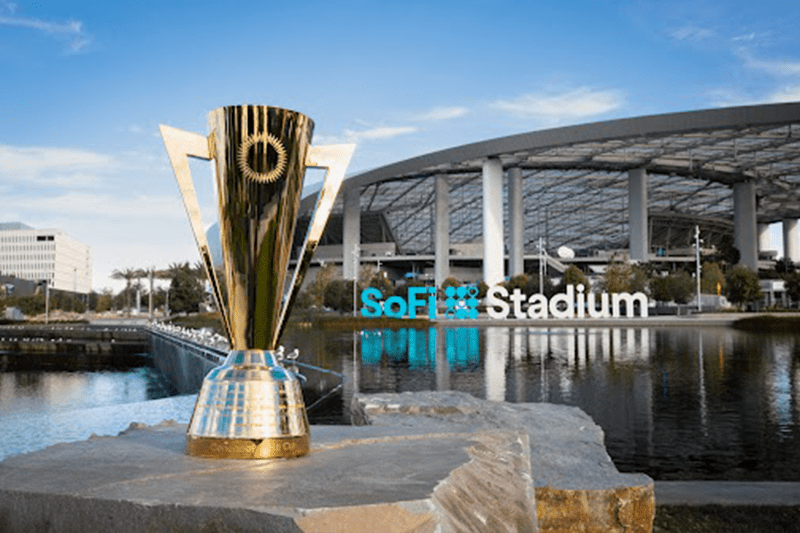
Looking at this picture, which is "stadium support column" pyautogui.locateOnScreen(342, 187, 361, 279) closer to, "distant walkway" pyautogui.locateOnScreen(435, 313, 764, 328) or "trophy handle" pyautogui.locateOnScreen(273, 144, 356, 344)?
"distant walkway" pyautogui.locateOnScreen(435, 313, 764, 328)

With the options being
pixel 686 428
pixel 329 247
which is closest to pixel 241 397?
pixel 686 428

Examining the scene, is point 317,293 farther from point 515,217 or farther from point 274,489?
point 274,489

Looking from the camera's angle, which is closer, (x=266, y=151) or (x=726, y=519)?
(x=266, y=151)

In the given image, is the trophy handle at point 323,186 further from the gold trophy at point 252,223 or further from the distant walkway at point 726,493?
the distant walkway at point 726,493

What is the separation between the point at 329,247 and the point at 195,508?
3916 inches

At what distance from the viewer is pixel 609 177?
75438mm

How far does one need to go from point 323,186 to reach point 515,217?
2778 inches

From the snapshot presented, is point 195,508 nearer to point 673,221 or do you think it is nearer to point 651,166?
point 651,166

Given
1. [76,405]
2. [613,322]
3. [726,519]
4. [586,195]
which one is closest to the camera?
[726,519]

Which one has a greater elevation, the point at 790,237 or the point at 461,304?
the point at 790,237

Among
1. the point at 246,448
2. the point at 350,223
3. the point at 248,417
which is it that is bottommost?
the point at 246,448

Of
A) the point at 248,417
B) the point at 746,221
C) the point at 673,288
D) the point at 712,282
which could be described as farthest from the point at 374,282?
the point at 248,417

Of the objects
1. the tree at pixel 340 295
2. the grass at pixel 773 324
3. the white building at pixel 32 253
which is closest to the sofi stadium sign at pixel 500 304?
the tree at pixel 340 295

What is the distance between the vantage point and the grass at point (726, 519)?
5391 millimetres
